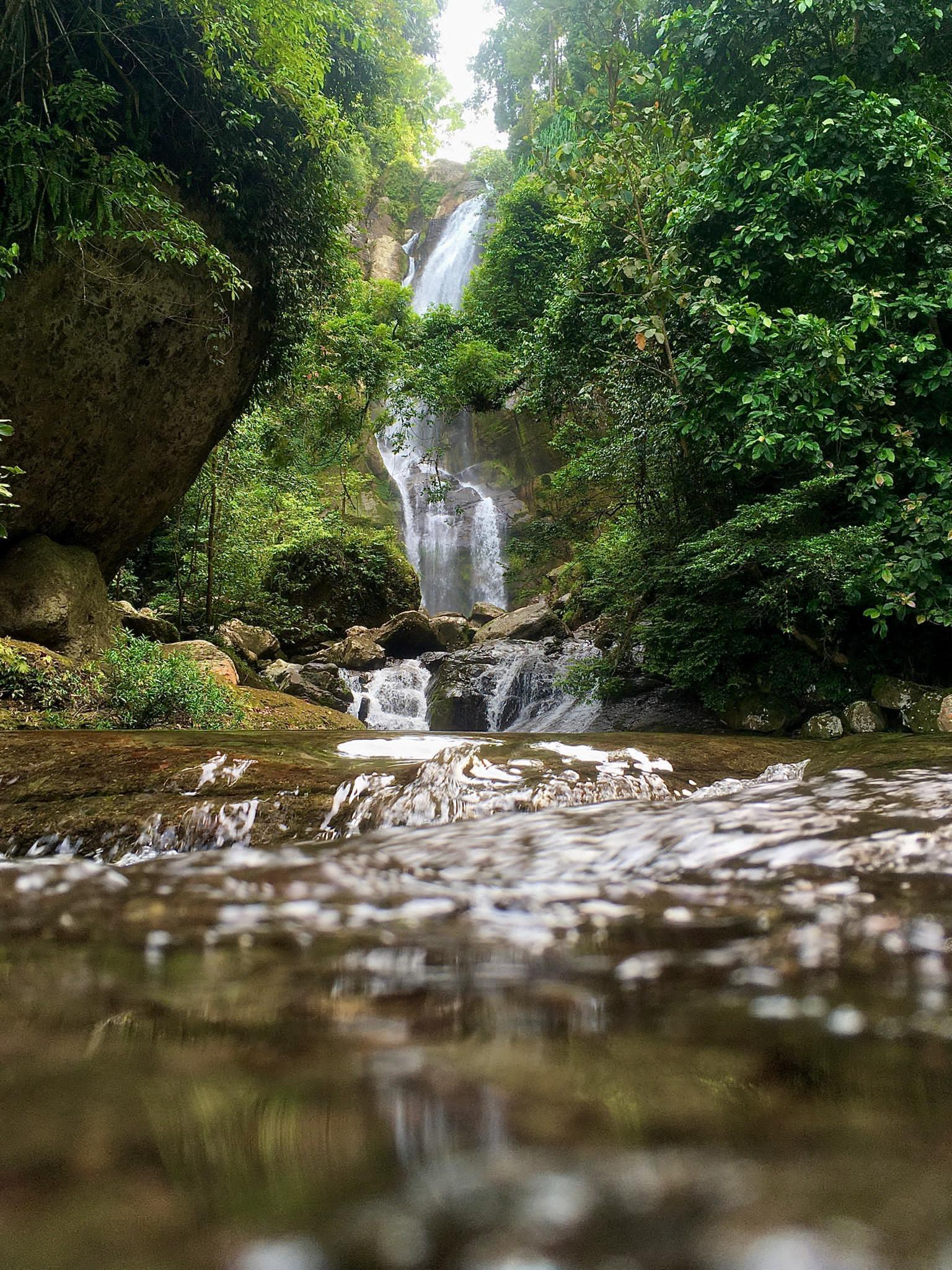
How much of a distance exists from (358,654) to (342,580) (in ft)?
10.1

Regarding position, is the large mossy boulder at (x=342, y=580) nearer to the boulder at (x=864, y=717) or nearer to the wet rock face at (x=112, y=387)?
the wet rock face at (x=112, y=387)

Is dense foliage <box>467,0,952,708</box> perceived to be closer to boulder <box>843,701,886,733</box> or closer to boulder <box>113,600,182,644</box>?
boulder <box>843,701,886,733</box>

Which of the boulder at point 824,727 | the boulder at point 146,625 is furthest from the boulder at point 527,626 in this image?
the boulder at point 824,727

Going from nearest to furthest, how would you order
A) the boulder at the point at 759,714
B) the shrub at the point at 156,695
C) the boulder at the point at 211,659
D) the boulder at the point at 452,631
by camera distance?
the shrub at the point at 156,695
the boulder at the point at 759,714
the boulder at the point at 211,659
the boulder at the point at 452,631

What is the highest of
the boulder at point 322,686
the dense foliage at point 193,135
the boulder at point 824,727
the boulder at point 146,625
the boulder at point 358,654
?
the dense foliage at point 193,135

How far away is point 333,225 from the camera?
28.2 feet

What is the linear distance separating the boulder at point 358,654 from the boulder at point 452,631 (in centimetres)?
174

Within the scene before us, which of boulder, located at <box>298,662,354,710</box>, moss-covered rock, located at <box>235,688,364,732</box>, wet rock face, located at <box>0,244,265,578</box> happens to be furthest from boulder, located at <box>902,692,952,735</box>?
wet rock face, located at <box>0,244,265,578</box>

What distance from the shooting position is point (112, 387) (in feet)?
23.4

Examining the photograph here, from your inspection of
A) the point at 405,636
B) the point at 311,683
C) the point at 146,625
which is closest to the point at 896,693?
the point at 311,683

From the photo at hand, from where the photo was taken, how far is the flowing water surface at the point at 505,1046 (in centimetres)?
76

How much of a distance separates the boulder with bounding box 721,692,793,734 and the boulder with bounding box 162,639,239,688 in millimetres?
5436

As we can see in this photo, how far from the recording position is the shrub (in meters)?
5.88

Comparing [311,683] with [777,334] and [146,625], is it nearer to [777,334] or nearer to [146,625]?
[146,625]
